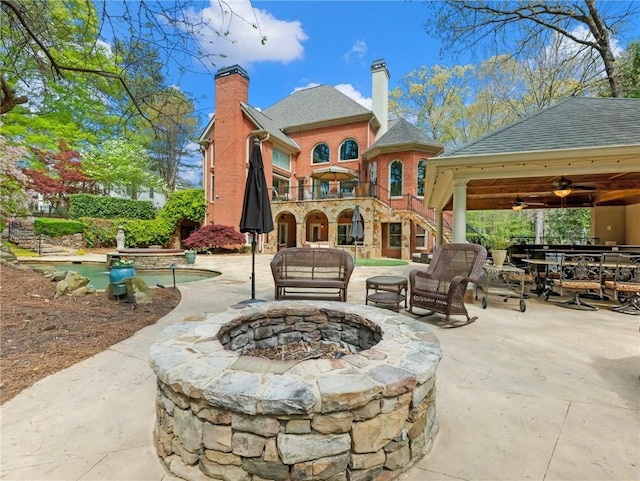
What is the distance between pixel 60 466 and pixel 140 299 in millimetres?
3778

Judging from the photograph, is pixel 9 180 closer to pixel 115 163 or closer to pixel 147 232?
pixel 147 232

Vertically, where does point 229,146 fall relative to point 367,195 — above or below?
above

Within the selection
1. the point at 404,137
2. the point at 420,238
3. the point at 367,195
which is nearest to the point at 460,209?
the point at 420,238

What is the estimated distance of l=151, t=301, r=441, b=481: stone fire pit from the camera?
144 centimetres

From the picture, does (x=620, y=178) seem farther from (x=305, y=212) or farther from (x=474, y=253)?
(x=305, y=212)

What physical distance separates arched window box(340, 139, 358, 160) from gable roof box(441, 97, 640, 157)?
40.9ft

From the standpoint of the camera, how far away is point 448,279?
15.2 feet

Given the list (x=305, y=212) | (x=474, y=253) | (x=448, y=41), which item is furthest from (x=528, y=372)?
(x=305, y=212)

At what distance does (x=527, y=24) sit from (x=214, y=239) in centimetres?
1620

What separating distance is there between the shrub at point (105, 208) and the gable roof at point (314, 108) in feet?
35.2

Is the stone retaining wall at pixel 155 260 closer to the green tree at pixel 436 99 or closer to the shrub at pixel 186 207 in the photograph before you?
the shrub at pixel 186 207

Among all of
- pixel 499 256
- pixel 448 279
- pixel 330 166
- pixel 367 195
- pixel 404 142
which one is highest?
pixel 404 142

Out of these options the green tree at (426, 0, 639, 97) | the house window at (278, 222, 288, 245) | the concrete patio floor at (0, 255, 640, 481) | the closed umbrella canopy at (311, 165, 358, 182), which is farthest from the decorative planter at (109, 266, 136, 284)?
the house window at (278, 222, 288, 245)

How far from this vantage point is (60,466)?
5.38ft
